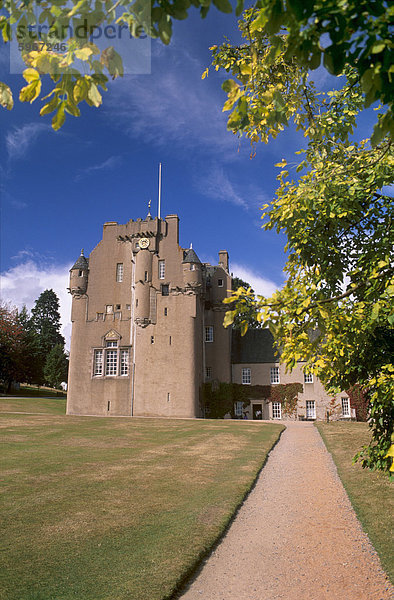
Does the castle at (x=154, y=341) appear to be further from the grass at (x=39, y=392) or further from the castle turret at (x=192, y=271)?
the grass at (x=39, y=392)

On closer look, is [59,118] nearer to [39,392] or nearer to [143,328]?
[143,328]

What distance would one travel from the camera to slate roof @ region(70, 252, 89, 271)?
4596 centimetres

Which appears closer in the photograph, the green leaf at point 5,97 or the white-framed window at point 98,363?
the green leaf at point 5,97

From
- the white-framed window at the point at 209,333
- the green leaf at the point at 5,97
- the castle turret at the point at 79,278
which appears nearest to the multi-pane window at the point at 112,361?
the castle turret at the point at 79,278

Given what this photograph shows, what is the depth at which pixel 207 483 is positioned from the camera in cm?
1316

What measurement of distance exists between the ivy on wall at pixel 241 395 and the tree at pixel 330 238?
1436 inches

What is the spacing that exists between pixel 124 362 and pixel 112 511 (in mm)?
33364

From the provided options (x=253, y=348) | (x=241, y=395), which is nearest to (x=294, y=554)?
(x=241, y=395)

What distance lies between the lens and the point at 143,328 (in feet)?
140

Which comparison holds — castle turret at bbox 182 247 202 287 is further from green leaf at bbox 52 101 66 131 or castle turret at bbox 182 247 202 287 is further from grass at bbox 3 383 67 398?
green leaf at bbox 52 101 66 131

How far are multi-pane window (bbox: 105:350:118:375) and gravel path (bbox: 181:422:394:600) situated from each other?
104 feet

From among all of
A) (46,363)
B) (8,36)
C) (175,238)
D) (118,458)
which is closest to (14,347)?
(46,363)

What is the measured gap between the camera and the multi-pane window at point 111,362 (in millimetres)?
43188

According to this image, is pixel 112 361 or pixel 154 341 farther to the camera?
pixel 112 361
